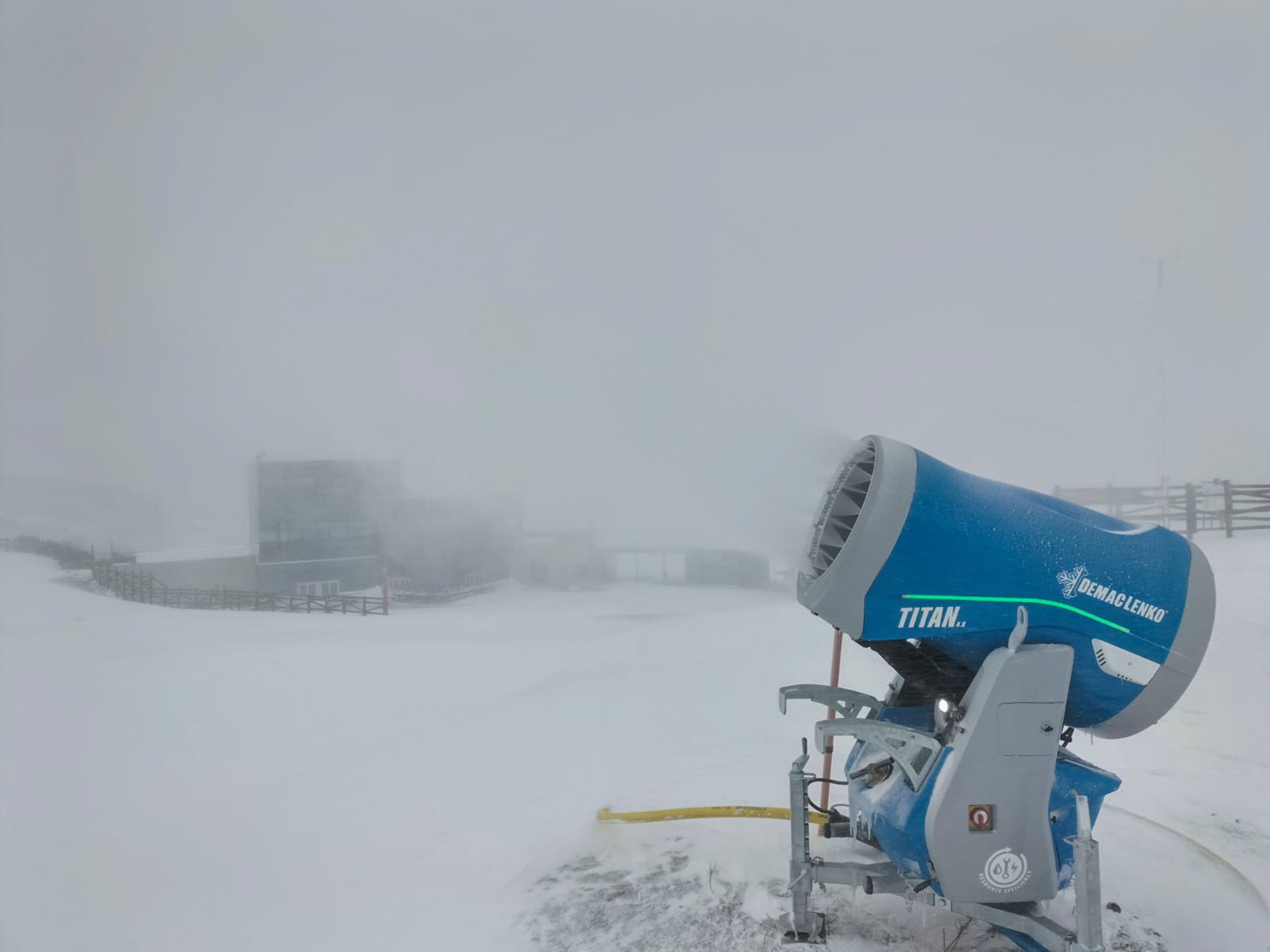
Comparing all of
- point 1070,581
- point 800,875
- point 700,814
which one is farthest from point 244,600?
point 1070,581

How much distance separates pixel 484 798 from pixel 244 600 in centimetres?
773

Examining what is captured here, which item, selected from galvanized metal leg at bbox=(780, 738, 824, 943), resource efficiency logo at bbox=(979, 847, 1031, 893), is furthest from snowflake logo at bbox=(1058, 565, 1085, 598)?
galvanized metal leg at bbox=(780, 738, 824, 943)

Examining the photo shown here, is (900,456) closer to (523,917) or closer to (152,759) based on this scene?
(523,917)

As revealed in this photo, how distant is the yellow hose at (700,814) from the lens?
10.1ft

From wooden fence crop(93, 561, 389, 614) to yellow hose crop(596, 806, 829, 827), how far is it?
655 centimetres

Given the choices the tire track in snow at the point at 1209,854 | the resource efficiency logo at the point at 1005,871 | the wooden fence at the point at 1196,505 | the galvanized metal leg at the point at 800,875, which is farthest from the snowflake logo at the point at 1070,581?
the wooden fence at the point at 1196,505

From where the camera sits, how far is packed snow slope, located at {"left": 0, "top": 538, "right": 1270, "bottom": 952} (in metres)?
2.41

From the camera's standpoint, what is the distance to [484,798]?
11.6 feet

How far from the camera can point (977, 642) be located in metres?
2.14

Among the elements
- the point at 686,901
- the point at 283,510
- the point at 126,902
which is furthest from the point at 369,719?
the point at 283,510

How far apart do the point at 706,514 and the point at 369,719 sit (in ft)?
9.11

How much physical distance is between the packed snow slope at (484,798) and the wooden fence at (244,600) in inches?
113

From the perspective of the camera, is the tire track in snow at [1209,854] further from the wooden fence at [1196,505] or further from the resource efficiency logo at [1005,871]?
the wooden fence at [1196,505]

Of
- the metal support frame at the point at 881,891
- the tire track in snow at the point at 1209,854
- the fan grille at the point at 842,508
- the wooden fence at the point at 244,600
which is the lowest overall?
the wooden fence at the point at 244,600
